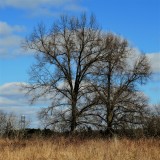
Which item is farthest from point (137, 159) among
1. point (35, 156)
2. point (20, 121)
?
point (20, 121)

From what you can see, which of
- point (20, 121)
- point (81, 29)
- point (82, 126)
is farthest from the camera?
point (81, 29)

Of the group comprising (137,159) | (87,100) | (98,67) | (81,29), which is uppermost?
(81,29)

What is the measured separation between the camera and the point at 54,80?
50.2 metres

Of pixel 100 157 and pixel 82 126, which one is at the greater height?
pixel 82 126

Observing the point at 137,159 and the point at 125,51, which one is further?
the point at 125,51

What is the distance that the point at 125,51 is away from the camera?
5362 cm

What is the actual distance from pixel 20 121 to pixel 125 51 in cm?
1732

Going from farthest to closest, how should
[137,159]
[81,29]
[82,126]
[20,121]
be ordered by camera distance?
[81,29], [82,126], [20,121], [137,159]

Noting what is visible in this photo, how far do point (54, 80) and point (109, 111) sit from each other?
7640 millimetres

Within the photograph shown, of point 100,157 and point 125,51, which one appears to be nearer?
point 100,157

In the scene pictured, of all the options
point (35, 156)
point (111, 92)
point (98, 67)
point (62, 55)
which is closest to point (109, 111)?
point (111, 92)

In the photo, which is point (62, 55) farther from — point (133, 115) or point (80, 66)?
point (133, 115)

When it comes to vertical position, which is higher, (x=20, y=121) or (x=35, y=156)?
(x=20, y=121)

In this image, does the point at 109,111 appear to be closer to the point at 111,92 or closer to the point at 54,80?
the point at 111,92
